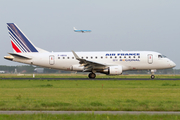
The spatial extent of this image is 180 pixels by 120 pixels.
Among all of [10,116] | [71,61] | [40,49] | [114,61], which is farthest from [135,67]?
[10,116]

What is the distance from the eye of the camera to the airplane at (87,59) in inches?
1560

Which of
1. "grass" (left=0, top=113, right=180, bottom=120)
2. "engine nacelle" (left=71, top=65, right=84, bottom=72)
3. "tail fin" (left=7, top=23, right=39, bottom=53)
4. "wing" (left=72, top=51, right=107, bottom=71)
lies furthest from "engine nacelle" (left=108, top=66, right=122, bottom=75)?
"grass" (left=0, top=113, right=180, bottom=120)

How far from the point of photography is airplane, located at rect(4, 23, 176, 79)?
39625 millimetres

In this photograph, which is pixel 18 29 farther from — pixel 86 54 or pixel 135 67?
pixel 135 67

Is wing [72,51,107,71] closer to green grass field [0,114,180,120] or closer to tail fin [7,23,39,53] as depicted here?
tail fin [7,23,39,53]

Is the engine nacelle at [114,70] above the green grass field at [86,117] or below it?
above

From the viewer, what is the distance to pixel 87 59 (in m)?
40.9

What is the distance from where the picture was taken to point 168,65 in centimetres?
4038

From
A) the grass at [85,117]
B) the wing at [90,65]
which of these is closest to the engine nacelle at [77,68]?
the wing at [90,65]

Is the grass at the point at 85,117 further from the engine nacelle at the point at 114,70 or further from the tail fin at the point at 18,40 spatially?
the tail fin at the point at 18,40

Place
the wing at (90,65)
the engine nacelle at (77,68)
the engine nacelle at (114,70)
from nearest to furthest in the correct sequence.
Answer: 1. the engine nacelle at (114,70)
2. the wing at (90,65)
3. the engine nacelle at (77,68)

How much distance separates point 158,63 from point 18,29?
859 inches

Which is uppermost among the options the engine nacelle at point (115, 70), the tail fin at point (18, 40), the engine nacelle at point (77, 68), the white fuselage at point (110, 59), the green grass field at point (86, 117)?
the tail fin at point (18, 40)

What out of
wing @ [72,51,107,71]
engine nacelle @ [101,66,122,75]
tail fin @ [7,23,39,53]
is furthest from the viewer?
tail fin @ [7,23,39,53]
